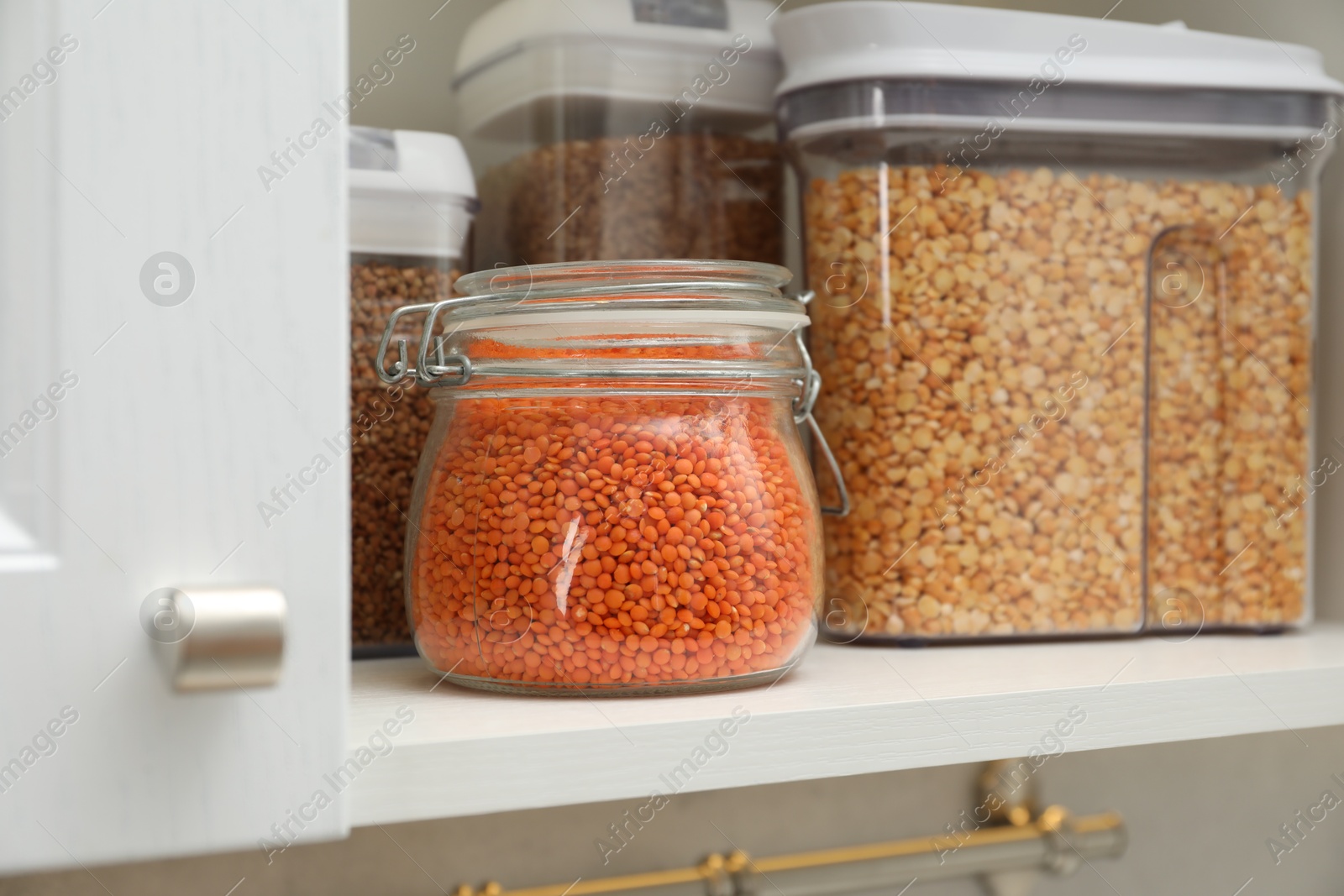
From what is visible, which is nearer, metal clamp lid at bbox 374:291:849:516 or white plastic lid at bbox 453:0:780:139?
metal clamp lid at bbox 374:291:849:516

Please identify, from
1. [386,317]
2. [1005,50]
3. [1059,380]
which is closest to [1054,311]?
[1059,380]

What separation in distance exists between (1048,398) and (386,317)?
34cm

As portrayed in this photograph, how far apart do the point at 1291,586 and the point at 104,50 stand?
24.4 inches

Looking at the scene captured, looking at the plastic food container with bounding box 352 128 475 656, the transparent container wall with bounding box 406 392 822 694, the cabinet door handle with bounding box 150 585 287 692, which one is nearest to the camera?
the cabinet door handle with bounding box 150 585 287 692

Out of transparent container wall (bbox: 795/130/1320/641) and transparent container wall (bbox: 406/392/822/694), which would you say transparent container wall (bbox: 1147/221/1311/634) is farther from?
transparent container wall (bbox: 406/392/822/694)

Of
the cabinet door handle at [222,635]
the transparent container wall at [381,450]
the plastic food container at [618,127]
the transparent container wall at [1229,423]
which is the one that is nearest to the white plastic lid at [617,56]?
the plastic food container at [618,127]

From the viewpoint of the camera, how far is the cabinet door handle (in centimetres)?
32

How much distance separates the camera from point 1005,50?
0.61 m

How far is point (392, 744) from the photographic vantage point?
0.39 meters

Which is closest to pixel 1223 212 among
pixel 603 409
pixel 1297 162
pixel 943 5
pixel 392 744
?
pixel 1297 162

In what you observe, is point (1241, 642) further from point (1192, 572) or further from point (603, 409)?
point (603, 409)

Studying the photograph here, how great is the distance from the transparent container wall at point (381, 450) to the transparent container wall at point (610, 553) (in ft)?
0.24

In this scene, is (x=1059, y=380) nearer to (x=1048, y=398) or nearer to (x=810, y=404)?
(x=1048, y=398)

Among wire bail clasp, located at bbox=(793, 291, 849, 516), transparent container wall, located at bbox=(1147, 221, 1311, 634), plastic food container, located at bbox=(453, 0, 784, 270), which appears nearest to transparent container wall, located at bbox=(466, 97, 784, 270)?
plastic food container, located at bbox=(453, 0, 784, 270)
